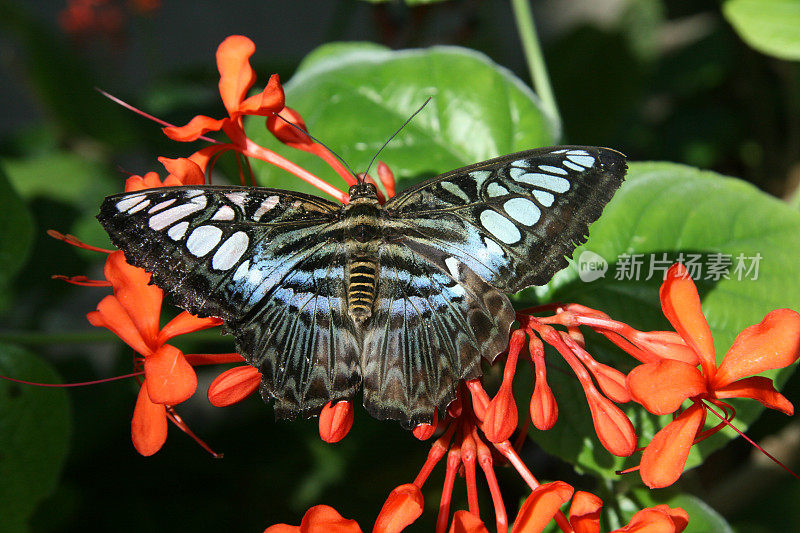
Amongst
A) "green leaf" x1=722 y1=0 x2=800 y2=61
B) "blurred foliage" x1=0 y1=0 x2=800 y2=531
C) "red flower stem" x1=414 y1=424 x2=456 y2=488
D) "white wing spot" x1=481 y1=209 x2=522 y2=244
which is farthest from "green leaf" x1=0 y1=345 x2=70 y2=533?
"green leaf" x1=722 y1=0 x2=800 y2=61

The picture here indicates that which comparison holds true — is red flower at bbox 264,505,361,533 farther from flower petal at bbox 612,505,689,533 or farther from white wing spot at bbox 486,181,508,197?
white wing spot at bbox 486,181,508,197

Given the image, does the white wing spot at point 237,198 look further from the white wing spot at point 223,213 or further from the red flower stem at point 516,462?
the red flower stem at point 516,462

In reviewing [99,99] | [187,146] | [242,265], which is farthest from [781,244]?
[99,99]

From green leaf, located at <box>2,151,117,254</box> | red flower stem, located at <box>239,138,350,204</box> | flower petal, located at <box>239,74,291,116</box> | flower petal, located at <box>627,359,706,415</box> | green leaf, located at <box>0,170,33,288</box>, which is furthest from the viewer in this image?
green leaf, located at <box>2,151,117,254</box>

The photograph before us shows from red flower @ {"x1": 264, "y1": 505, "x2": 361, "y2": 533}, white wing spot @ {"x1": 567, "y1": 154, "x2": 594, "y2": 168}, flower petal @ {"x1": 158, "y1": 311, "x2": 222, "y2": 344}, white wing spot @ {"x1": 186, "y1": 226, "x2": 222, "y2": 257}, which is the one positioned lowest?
red flower @ {"x1": 264, "y1": 505, "x2": 361, "y2": 533}

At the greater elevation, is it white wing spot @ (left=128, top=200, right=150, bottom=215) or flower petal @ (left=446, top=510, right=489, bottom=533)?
white wing spot @ (left=128, top=200, right=150, bottom=215)

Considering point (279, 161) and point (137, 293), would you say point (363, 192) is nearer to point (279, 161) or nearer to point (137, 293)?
point (279, 161)
